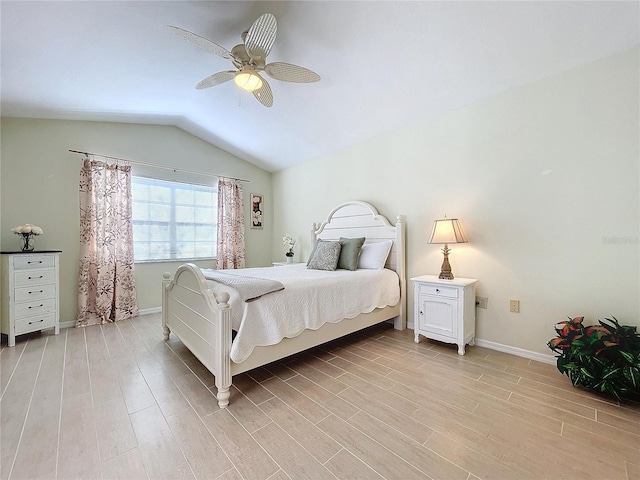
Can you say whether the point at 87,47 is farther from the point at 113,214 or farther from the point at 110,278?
the point at 110,278

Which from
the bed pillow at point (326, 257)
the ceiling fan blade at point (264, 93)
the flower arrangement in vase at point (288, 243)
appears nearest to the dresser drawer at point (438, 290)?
the bed pillow at point (326, 257)

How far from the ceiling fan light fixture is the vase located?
2.90 m

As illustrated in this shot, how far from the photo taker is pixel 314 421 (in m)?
1.60

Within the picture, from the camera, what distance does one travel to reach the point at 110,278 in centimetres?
A: 354

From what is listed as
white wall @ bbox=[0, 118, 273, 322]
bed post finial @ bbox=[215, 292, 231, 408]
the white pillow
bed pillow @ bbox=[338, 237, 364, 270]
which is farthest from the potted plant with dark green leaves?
white wall @ bbox=[0, 118, 273, 322]

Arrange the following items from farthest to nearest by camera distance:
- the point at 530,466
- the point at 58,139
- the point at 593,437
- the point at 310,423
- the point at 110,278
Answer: the point at 110,278, the point at 58,139, the point at 310,423, the point at 593,437, the point at 530,466

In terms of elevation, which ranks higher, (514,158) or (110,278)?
(514,158)

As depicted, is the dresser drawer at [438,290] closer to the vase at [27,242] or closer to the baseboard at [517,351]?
the baseboard at [517,351]

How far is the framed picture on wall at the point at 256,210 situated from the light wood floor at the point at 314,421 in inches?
117

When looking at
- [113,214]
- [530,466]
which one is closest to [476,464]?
[530,466]

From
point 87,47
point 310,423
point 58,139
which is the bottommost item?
point 310,423

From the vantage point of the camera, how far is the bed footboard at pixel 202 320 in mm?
1749

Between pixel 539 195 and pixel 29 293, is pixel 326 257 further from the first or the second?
pixel 29 293

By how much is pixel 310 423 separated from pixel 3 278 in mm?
3348
